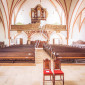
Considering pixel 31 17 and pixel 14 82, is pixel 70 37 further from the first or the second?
pixel 14 82

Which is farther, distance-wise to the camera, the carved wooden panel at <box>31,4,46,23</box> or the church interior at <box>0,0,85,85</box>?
the carved wooden panel at <box>31,4,46,23</box>

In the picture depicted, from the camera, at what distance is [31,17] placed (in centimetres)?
2003

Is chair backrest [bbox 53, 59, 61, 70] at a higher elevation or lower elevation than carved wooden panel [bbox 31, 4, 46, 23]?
lower

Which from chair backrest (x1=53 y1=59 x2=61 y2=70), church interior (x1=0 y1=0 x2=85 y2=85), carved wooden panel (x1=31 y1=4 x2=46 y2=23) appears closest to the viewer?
chair backrest (x1=53 y1=59 x2=61 y2=70)

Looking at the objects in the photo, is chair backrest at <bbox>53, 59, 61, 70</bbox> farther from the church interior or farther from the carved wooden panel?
the carved wooden panel

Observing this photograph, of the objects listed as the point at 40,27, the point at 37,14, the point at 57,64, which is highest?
the point at 37,14

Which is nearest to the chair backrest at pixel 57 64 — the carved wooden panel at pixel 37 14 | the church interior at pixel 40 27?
the church interior at pixel 40 27

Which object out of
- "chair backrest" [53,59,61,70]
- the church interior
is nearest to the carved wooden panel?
the church interior

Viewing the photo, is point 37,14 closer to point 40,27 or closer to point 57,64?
point 40,27

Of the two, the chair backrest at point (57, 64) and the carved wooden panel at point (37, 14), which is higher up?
the carved wooden panel at point (37, 14)

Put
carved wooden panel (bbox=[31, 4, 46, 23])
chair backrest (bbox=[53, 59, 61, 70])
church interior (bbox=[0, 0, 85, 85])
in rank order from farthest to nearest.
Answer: carved wooden panel (bbox=[31, 4, 46, 23]) → church interior (bbox=[0, 0, 85, 85]) → chair backrest (bbox=[53, 59, 61, 70])

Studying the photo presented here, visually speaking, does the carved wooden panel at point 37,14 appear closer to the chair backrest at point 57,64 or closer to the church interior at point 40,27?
the church interior at point 40,27

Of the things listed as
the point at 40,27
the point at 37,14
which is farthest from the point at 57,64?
the point at 37,14

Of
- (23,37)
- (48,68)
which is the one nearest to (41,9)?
(23,37)
